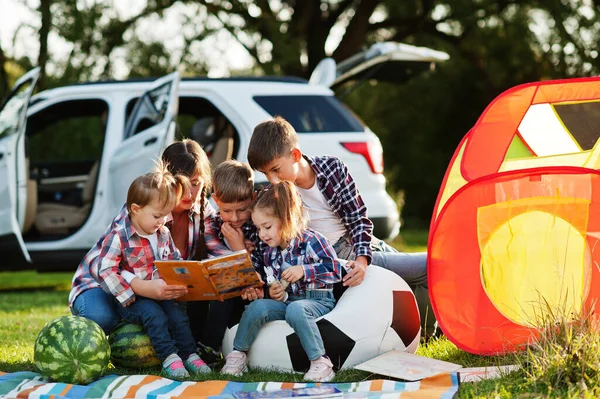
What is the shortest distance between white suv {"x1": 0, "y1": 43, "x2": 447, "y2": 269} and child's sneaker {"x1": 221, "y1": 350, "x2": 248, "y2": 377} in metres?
2.81

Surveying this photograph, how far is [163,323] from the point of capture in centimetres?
401

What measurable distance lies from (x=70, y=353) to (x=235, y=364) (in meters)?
0.73

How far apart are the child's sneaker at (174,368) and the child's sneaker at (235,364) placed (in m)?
0.18

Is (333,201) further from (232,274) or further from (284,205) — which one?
(232,274)

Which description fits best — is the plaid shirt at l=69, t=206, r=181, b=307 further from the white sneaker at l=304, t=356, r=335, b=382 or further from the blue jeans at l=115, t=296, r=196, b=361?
the white sneaker at l=304, t=356, r=335, b=382

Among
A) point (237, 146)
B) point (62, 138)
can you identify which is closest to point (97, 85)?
point (237, 146)

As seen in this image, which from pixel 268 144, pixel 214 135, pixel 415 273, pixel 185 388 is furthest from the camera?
pixel 214 135

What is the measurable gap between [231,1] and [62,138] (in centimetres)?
390

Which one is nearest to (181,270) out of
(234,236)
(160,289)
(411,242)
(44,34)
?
(160,289)

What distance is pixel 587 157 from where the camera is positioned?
448cm

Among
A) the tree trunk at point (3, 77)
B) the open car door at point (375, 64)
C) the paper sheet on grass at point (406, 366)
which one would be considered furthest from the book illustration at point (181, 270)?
the tree trunk at point (3, 77)

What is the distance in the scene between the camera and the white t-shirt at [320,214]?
4.36 metres

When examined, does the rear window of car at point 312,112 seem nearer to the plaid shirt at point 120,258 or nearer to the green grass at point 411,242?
the plaid shirt at point 120,258

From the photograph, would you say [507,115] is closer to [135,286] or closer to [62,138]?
[135,286]
